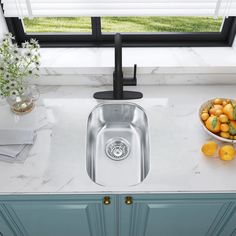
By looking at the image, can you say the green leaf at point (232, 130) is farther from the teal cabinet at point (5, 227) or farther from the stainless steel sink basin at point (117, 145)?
the teal cabinet at point (5, 227)

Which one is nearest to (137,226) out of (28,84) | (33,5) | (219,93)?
(219,93)

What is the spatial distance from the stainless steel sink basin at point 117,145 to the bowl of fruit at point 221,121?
11.3 inches

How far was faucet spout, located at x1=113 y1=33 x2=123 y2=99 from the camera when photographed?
1127mm

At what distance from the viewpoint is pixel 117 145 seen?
136cm

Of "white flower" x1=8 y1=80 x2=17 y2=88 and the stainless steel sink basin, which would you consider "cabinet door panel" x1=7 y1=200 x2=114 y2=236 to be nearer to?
the stainless steel sink basin

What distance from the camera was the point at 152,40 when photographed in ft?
5.02

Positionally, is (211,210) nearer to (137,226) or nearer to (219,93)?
(137,226)

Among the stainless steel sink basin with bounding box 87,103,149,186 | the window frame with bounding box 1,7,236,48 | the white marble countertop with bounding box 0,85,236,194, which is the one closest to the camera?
the white marble countertop with bounding box 0,85,236,194

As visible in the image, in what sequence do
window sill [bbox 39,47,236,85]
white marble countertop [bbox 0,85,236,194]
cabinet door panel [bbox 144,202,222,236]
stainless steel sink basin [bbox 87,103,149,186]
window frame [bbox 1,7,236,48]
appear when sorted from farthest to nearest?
window frame [bbox 1,7,236,48] < window sill [bbox 39,47,236,85] < stainless steel sink basin [bbox 87,103,149,186] < cabinet door panel [bbox 144,202,222,236] < white marble countertop [bbox 0,85,236,194]

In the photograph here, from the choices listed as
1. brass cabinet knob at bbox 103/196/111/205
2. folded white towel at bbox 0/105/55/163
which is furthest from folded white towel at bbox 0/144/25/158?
brass cabinet knob at bbox 103/196/111/205

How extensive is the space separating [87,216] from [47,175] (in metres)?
0.28

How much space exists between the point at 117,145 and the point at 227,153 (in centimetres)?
56

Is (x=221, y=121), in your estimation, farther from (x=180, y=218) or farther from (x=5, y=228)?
(x=5, y=228)

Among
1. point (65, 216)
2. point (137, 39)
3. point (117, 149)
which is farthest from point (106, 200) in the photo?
point (137, 39)
